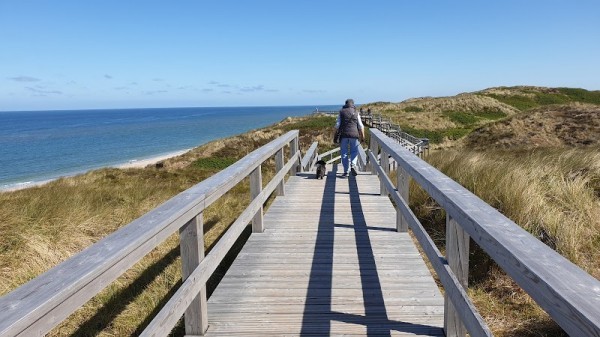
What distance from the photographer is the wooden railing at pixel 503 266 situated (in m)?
1.33

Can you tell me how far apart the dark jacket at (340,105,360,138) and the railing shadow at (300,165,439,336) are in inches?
143

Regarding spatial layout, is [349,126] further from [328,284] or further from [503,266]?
[503,266]

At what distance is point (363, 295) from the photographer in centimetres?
383

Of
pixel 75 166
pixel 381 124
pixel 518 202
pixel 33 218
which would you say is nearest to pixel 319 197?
pixel 518 202

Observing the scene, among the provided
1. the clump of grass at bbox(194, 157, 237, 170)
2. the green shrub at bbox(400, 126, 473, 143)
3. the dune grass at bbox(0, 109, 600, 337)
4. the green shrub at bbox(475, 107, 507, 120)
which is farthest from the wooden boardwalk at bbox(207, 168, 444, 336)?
the green shrub at bbox(475, 107, 507, 120)

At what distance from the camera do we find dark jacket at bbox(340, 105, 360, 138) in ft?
30.9

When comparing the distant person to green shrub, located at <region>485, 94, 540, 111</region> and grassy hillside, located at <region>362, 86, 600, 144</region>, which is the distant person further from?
green shrub, located at <region>485, 94, 540, 111</region>

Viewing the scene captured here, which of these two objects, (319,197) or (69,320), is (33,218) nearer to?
(69,320)

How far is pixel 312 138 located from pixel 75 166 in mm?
23994

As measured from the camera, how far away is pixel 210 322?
341 centimetres

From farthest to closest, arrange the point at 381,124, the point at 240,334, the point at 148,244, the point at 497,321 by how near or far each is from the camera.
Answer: the point at 381,124
the point at 497,321
the point at 240,334
the point at 148,244

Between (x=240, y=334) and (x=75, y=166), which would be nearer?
(x=240, y=334)

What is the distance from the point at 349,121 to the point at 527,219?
4.79 m

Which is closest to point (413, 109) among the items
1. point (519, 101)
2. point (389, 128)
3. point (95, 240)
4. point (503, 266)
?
point (519, 101)
